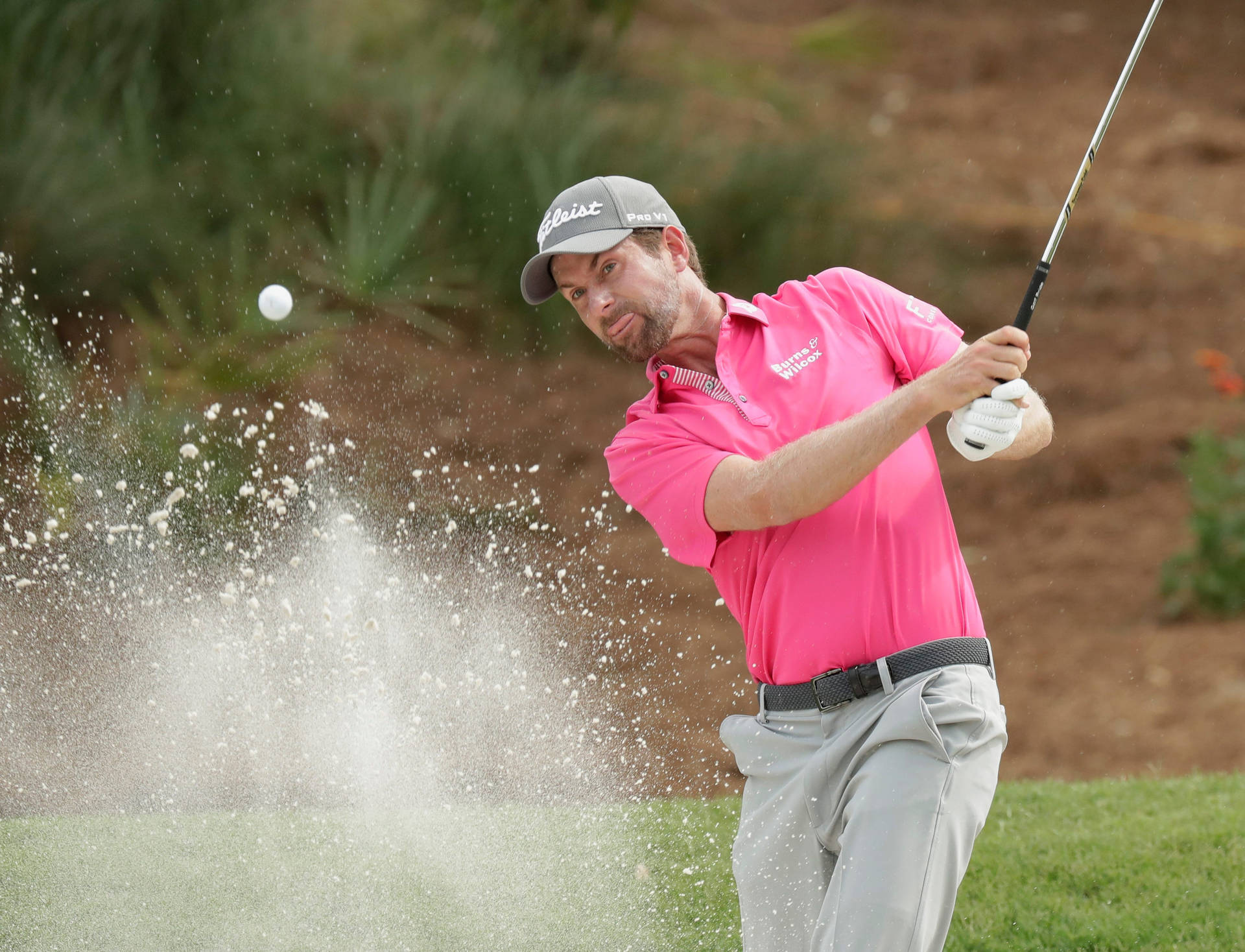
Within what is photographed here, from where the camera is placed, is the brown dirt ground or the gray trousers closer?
the gray trousers

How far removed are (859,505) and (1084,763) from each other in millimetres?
3420

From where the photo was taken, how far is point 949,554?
2361mm

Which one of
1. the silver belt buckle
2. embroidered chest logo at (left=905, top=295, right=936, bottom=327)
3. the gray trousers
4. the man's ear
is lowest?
the gray trousers

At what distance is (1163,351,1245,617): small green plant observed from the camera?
577 centimetres

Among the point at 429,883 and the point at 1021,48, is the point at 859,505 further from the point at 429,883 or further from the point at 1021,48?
the point at 1021,48

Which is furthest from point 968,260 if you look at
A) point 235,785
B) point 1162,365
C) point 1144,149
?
point 235,785

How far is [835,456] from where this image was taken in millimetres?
2082

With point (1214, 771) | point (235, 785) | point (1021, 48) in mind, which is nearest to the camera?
point (235, 785)

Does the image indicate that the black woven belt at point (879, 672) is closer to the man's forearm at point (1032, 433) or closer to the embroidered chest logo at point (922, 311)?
the man's forearm at point (1032, 433)

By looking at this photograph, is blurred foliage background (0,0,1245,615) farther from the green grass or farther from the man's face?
the man's face

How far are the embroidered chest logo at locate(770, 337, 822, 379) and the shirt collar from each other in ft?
0.28

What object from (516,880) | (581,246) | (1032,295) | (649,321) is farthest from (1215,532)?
(581,246)

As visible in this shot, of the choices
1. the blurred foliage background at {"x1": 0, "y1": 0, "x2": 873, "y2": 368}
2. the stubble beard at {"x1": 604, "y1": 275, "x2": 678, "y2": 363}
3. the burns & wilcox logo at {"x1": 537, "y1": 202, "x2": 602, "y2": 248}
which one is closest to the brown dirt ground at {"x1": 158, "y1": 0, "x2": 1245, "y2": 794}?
the blurred foliage background at {"x1": 0, "y1": 0, "x2": 873, "y2": 368}

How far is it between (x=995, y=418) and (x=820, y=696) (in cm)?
56
